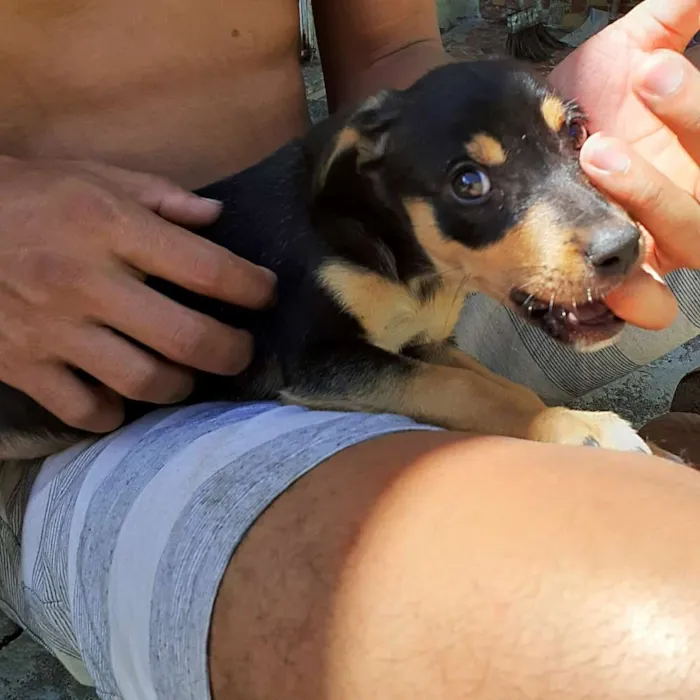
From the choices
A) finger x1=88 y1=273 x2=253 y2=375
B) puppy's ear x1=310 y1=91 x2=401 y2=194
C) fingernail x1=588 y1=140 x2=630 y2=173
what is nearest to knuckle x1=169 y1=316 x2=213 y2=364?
finger x1=88 y1=273 x2=253 y2=375

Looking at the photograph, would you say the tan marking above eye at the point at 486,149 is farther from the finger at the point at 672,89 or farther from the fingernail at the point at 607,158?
the finger at the point at 672,89

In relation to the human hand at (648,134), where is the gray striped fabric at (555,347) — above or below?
below

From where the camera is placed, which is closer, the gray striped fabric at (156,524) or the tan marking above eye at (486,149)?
the gray striped fabric at (156,524)

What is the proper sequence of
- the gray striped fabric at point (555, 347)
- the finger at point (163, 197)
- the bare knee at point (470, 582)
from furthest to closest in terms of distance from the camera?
1. the gray striped fabric at point (555, 347)
2. the finger at point (163, 197)
3. the bare knee at point (470, 582)

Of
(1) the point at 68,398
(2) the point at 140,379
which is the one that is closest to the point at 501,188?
(2) the point at 140,379

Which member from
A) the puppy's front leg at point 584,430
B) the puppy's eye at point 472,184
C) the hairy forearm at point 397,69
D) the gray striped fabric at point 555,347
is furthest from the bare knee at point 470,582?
the hairy forearm at point 397,69

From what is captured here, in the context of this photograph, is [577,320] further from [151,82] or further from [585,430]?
[151,82]

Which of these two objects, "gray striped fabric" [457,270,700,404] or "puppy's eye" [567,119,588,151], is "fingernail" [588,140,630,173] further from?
"gray striped fabric" [457,270,700,404]
